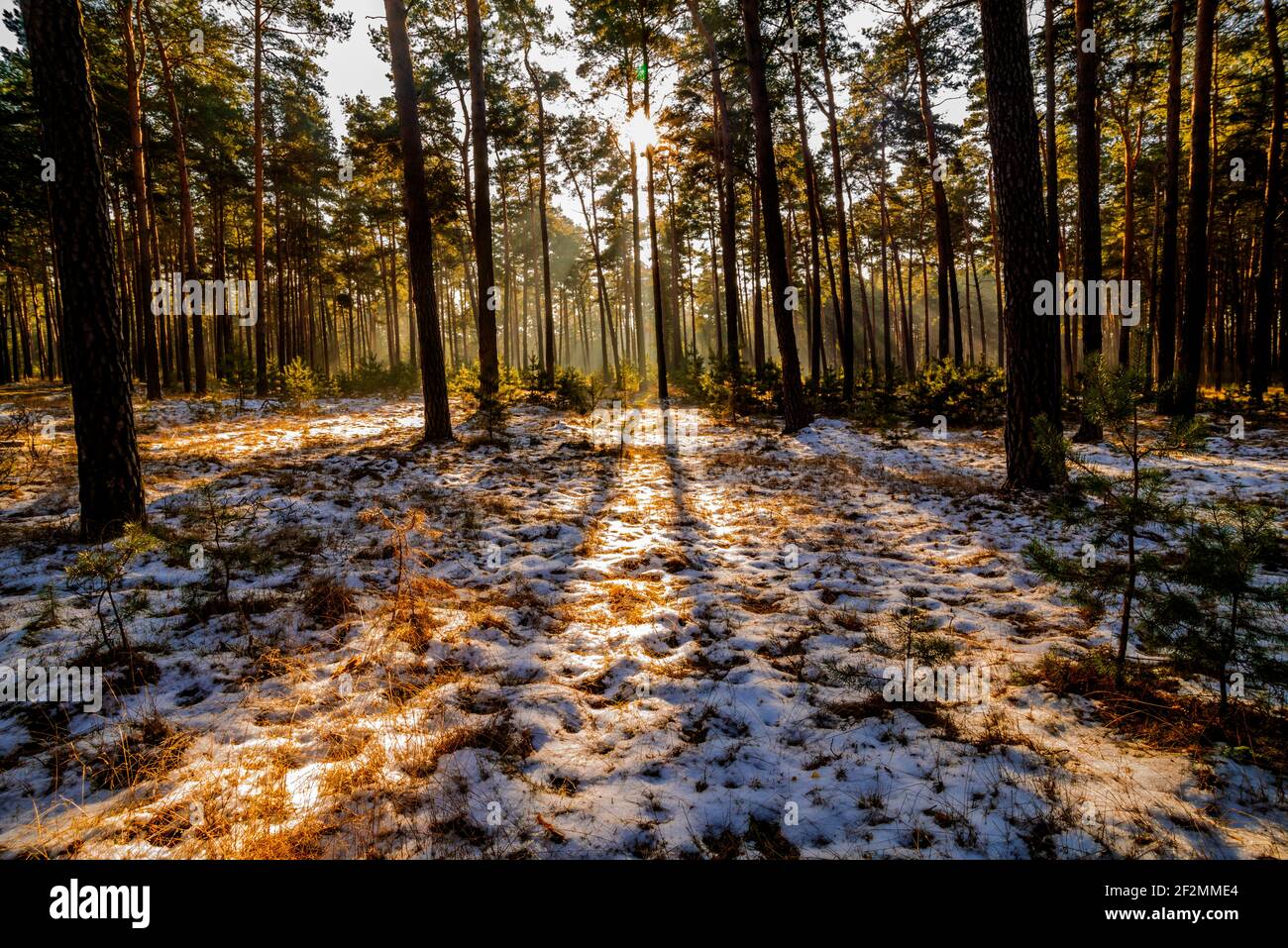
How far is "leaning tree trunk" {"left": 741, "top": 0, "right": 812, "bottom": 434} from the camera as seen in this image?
11305 mm

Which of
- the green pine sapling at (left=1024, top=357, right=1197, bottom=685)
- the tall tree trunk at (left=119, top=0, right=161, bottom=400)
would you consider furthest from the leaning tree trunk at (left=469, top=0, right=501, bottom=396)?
the green pine sapling at (left=1024, top=357, right=1197, bottom=685)

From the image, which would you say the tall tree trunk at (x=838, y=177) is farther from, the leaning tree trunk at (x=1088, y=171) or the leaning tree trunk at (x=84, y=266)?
the leaning tree trunk at (x=84, y=266)

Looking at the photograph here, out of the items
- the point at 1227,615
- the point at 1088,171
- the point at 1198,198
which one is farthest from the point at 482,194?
the point at 1198,198

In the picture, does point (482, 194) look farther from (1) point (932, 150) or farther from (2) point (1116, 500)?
(2) point (1116, 500)

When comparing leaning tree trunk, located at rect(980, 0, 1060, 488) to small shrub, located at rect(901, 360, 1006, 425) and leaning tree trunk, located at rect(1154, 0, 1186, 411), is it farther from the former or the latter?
leaning tree trunk, located at rect(1154, 0, 1186, 411)

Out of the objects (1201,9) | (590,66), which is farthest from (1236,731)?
(590,66)

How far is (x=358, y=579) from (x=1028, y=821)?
4839mm

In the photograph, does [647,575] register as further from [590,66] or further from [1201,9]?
[590,66]

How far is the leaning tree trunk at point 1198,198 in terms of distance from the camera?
10703mm

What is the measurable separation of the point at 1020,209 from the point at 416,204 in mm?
9383

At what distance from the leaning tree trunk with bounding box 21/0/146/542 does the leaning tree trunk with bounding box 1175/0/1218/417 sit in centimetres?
1641

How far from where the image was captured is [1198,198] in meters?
11.1

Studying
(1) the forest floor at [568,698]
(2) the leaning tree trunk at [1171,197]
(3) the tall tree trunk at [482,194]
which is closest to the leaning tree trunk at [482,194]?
(3) the tall tree trunk at [482,194]

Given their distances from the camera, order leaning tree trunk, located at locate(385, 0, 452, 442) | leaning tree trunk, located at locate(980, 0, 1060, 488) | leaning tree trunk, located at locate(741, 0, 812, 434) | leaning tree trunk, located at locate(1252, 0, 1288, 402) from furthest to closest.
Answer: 1. leaning tree trunk, located at locate(1252, 0, 1288, 402)
2. leaning tree trunk, located at locate(741, 0, 812, 434)
3. leaning tree trunk, located at locate(385, 0, 452, 442)
4. leaning tree trunk, located at locate(980, 0, 1060, 488)
